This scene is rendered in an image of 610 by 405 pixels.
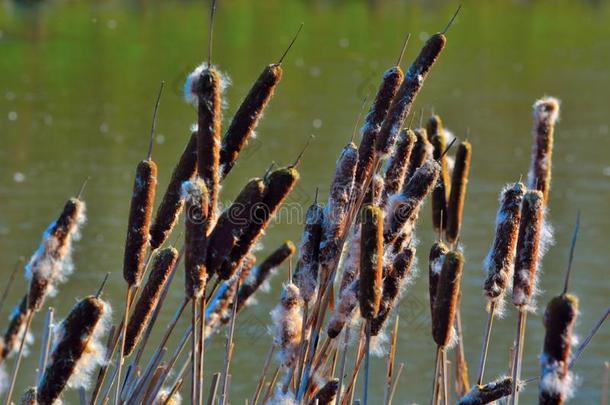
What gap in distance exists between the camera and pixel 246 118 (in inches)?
78.5

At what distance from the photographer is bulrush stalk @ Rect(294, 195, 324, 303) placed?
2.12 m

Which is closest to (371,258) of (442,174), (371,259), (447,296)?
(371,259)

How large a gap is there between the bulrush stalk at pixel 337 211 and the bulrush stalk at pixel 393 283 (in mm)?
143

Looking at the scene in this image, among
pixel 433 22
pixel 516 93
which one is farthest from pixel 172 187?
pixel 433 22

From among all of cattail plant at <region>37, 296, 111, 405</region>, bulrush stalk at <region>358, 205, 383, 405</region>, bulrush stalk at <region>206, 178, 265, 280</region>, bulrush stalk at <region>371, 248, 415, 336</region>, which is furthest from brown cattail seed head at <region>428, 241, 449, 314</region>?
Result: cattail plant at <region>37, 296, 111, 405</region>

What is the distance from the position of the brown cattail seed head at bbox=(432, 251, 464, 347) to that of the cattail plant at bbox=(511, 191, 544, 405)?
5.0 inches

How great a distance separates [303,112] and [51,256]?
11.1 meters

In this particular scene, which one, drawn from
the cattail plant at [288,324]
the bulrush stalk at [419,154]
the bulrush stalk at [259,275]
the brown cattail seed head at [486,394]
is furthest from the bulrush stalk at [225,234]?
the bulrush stalk at [259,275]

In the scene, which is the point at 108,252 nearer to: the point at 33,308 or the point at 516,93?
the point at 33,308

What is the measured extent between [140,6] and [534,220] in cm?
2256

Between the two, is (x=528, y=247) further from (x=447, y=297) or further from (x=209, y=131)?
(x=209, y=131)

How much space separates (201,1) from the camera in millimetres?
24359

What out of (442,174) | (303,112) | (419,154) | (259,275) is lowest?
(259,275)

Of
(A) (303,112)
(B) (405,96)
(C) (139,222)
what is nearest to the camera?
(C) (139,222)
